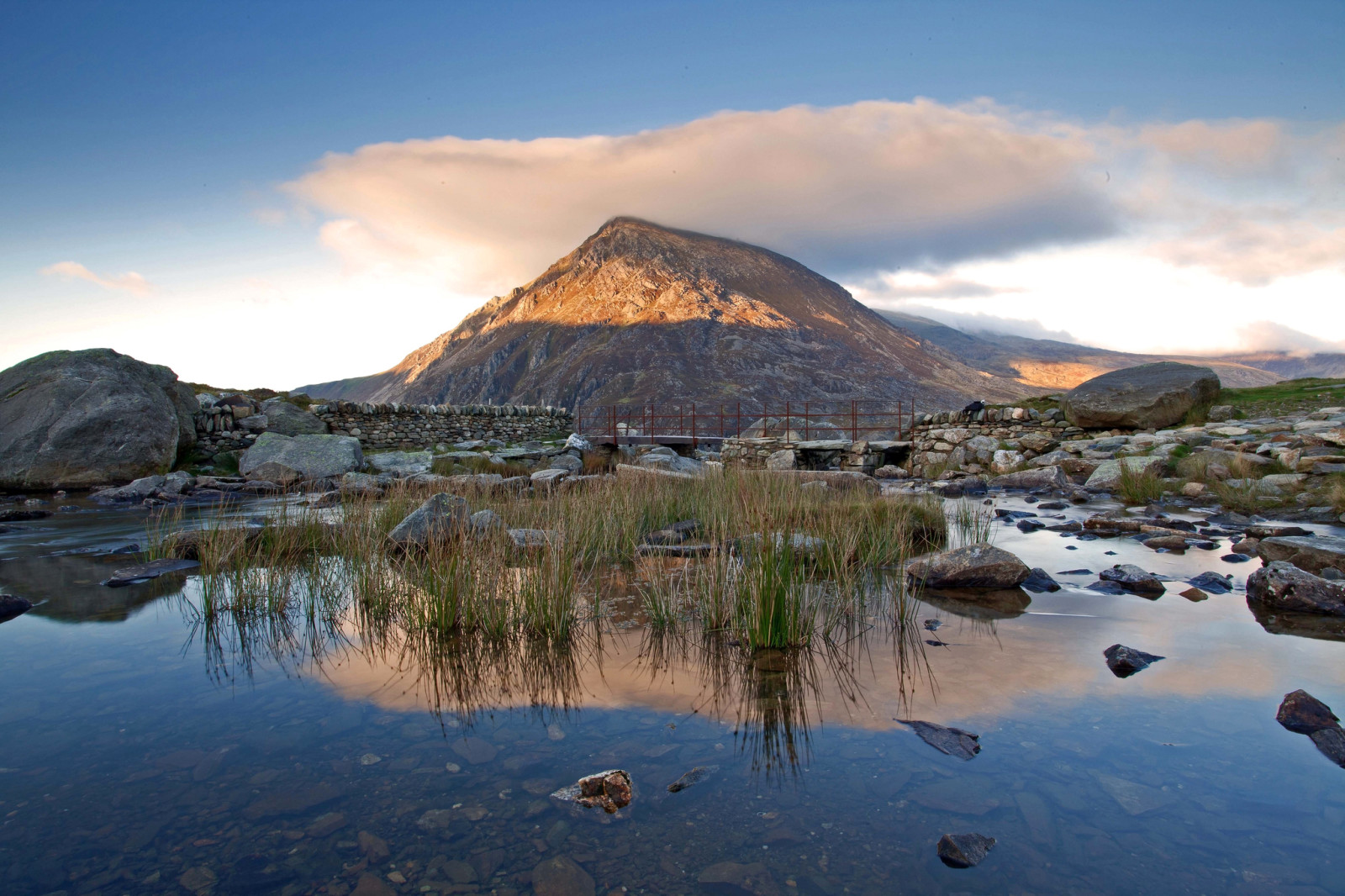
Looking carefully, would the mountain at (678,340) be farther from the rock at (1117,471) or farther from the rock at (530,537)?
the rock at (530,537)

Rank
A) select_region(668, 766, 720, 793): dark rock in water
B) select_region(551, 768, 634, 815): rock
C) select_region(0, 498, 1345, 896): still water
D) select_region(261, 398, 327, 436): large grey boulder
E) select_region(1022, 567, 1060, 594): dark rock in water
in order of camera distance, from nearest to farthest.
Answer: select_region(0, 498, 1345, 896): still water < select_region(551, 768, 634, 815): rock < select_region(668, 766, 720, 793): dark rock in water < select_region(1022, 567, 1060, 594): dark rock in water < select_region(261, 398, 327, 436): large grey boulder

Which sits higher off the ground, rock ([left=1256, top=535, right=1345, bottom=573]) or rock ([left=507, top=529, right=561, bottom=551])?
rock ([left=507, top=529, right=561, bottom=551])

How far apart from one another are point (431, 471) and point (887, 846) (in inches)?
516

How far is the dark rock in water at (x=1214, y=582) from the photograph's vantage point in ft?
16.3

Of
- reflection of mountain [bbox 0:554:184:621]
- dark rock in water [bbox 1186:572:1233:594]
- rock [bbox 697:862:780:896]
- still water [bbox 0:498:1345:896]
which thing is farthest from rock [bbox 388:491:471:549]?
dark rock in water [bbox 1186:572:1233:594]

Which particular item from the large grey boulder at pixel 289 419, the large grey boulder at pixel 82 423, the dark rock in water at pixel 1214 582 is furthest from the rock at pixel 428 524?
the large grey boulder at pixel 289 419

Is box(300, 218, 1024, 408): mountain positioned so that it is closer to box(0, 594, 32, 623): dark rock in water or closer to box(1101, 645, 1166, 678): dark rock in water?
box(0, 594, 32, 623): dark rock in water

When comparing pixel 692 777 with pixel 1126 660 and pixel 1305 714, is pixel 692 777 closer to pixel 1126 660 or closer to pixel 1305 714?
pixel 1126 660

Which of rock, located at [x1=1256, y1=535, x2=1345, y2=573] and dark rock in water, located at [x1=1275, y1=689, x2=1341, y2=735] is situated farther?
rock, located at [x1=1256, y1=535, x2=1345, y2=573]

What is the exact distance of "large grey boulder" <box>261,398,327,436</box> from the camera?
16.6m

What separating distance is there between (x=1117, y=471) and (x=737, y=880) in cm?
1185

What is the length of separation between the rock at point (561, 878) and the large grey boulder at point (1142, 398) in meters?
15.6

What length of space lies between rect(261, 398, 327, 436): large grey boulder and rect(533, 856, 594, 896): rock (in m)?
16.8

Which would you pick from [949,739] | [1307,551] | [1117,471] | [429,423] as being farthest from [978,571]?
[429,423]
